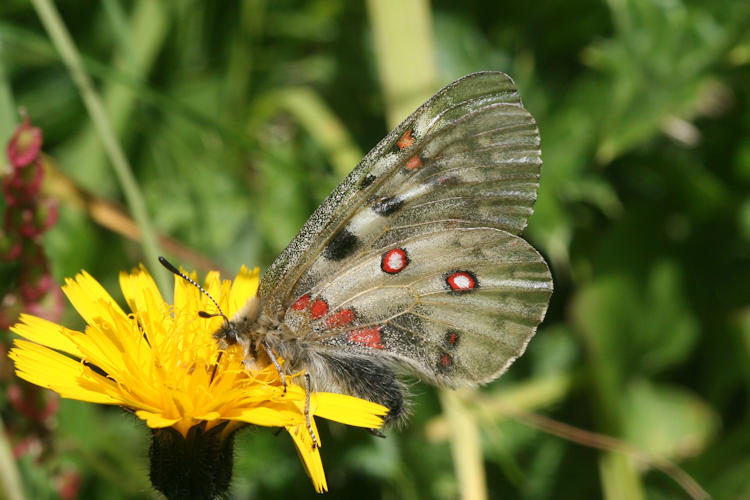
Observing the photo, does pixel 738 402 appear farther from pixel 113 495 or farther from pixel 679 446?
pixel 113 495

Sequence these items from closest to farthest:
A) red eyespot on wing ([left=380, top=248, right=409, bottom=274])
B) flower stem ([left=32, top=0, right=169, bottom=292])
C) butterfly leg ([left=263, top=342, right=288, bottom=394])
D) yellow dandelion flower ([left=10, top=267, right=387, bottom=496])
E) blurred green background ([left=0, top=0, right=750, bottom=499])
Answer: yellow dandelion flower ([left=10, top=267, right=387, bottom=496]) → butterfly leg ([left=263, top=342, right=288, bottom=394]) → red eyespot on wing ([left=380, top=248, right=409, bottom=274]) → flower stem ([left=32, top=0, right=169, bottom=292]) → blurred green background ([left=0, top=0, right=750, bottom=499])

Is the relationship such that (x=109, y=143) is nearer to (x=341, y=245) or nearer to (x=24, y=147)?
(x=24, y=147)

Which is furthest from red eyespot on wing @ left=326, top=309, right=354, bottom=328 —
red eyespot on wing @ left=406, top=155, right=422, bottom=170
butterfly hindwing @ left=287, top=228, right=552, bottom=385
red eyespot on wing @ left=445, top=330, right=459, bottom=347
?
red eyespot on wing @ left=406, top=155, right=422, bottom=170

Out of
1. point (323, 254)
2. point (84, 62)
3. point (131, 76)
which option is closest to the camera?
point (323, 254)

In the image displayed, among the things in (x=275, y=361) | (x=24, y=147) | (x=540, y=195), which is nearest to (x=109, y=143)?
(x=24, y=147)

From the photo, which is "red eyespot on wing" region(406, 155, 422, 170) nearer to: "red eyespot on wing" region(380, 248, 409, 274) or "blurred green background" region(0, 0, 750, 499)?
"red eyespot on wing" region(380, 248, 409, 274)

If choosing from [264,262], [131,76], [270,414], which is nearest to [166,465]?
[270,414]
